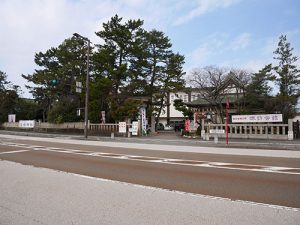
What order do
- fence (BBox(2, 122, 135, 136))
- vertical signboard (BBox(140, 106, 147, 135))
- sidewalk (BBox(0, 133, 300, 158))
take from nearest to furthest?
1. sidewalk (BBox(0, 133, 300, 158))
2. vertical signboard (BBox(140, 106, 147, 135))
3. fence (BBox(2, 122, 135, 136))

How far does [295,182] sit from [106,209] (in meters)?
5.16

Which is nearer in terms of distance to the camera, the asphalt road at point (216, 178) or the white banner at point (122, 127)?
the asphalt road at point (216, 178)

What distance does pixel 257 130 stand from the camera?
25.5 m

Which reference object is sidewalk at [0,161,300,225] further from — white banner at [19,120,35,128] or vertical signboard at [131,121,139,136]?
white banner at [19,120,35,128]

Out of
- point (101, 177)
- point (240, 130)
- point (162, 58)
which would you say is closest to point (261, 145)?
point (240, 130)

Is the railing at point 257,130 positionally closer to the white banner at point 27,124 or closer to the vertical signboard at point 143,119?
the vertical signboard at point 143,119

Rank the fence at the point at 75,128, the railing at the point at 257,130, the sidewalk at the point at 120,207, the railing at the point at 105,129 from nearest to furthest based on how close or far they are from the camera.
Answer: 1. the sidewalk at the point at 120,207
2. the railing at the point at 257,130
3. the railing at the point at 105,129
4. the fence at the point at 75,128

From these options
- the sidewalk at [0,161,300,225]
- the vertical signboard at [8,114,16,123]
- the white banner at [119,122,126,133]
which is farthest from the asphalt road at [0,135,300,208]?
the vertical signboard at [8,114,16,123]

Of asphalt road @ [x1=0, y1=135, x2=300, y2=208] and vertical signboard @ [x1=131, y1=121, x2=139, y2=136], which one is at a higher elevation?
vertical signboard @ [x1=131, y1=121, x2=139, y2=136]

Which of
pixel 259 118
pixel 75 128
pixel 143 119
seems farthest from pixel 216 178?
pixel 75 128

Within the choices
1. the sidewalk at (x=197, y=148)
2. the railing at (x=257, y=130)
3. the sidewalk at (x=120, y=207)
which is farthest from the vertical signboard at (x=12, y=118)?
the sidewalk at (x=120, y=207)

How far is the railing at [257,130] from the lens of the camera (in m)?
23.8

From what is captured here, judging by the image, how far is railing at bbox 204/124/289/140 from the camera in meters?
23.8

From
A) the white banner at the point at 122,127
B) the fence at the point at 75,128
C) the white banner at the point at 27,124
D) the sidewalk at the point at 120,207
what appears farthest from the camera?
the white banner at the point at 27,124
